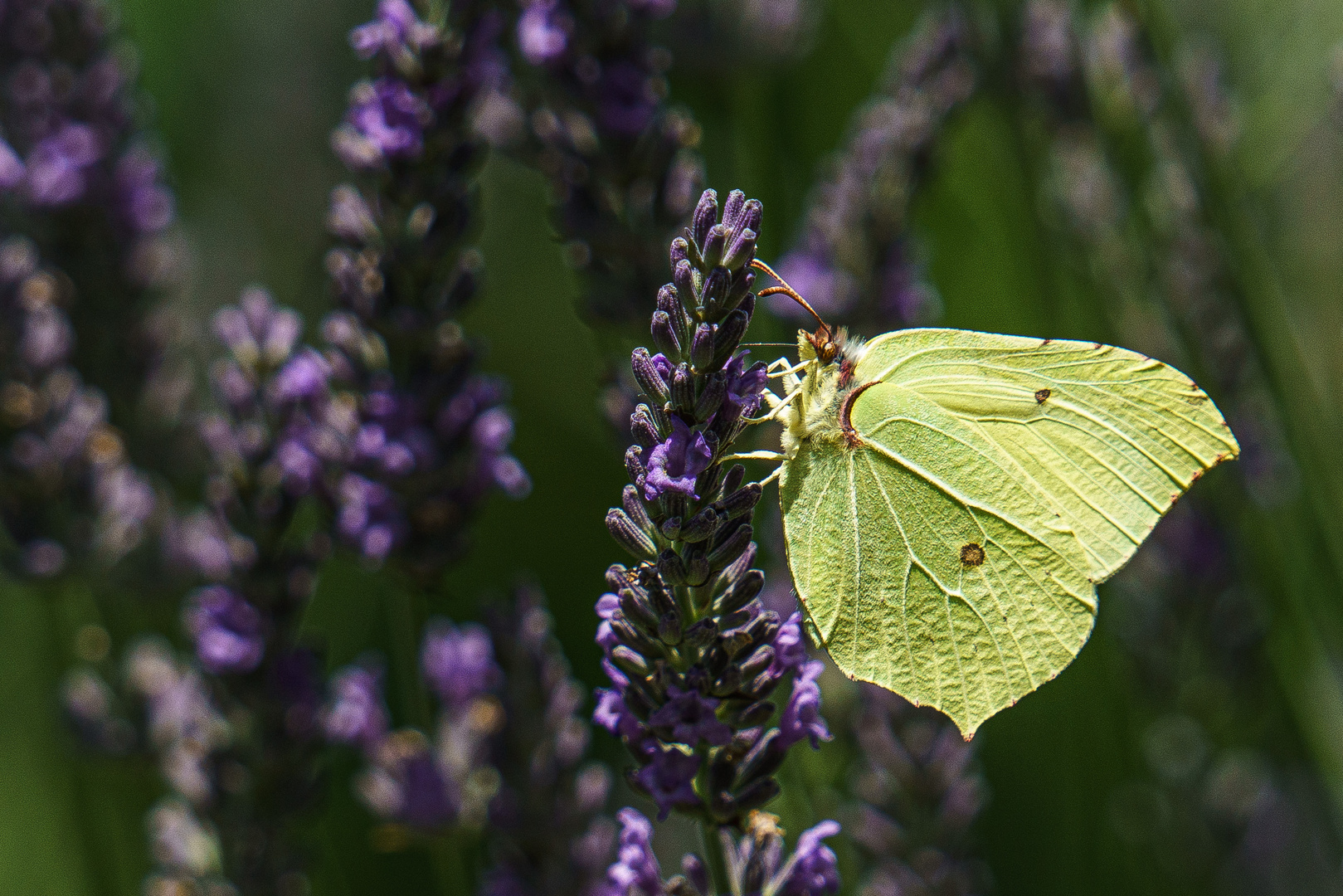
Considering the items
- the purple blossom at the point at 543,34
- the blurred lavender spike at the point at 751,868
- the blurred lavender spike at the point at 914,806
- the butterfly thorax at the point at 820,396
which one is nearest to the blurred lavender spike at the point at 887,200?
the butterfly thorax at the point at 820,396

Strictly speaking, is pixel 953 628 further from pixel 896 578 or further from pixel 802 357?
pixel 802 357

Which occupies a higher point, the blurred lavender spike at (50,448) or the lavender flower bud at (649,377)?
the blurred lavender spike at (50,448)

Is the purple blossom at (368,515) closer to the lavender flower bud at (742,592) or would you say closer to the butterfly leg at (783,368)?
the butterfly leg at (783,368)

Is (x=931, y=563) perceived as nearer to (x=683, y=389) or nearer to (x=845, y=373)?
(x=845, y=373)

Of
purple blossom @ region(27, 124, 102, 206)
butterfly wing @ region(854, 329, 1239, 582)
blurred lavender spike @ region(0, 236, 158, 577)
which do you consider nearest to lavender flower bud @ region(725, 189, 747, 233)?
butterfly wing @ region(854, 329, 1239, 582)

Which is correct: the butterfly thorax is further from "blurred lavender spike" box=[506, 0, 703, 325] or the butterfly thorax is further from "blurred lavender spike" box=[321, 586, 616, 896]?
"blurred lavender spike" box=[321, 586, 616, 896]

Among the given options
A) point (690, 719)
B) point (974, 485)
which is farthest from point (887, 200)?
point (690, 719)
